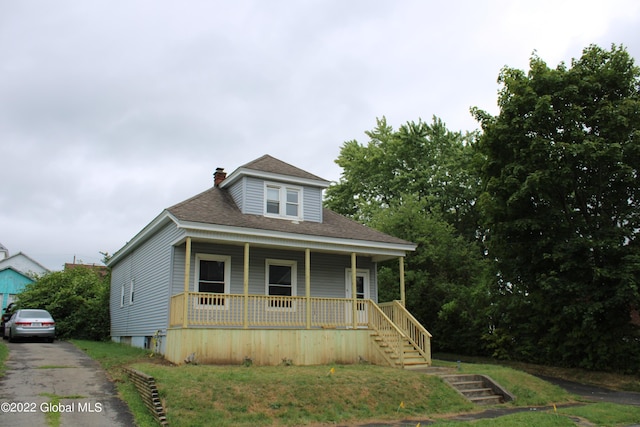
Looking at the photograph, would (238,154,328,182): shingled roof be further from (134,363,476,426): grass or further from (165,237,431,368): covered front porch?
(134,363,476,426): grass

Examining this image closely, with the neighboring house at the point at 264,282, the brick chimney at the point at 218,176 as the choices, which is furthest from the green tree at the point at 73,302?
the brick chimney at the point at 218,176

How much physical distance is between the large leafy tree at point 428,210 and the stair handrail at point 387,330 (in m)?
6.10

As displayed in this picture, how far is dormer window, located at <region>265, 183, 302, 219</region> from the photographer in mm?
19438

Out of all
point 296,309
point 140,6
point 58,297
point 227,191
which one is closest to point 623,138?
point 296,309

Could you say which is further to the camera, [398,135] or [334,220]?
[398,135]

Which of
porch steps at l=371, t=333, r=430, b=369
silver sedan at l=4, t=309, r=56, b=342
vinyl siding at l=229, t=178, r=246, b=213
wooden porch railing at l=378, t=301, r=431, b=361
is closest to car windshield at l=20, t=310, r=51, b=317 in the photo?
silver sedan at l=4, t=309, r=56, b=342

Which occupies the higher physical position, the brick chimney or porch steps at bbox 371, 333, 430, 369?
the brick chimney

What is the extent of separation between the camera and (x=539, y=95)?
64.6ft

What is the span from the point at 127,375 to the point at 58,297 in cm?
1613

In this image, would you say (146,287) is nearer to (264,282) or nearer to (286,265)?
(264,282)

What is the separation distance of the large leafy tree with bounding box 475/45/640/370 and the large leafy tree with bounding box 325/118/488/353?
122 inches

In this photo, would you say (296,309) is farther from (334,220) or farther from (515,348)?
(515,348)

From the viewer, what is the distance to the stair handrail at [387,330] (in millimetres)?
16250

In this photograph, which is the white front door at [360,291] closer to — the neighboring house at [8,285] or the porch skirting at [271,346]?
the porch skirting at [271,346]
